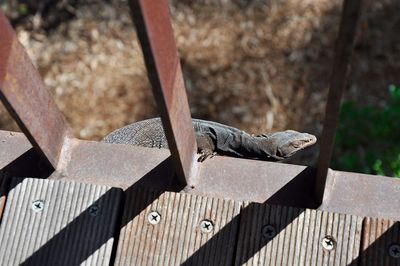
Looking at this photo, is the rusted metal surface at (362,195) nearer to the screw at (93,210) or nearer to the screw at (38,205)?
the screw at (93,210)

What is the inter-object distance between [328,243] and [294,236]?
8 cm

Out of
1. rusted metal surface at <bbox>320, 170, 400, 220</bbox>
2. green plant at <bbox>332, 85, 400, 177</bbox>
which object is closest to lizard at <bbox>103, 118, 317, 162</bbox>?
green plant at <bbox>332, 85, 400, 177</bbox>

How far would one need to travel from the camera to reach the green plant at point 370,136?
4.42 meters

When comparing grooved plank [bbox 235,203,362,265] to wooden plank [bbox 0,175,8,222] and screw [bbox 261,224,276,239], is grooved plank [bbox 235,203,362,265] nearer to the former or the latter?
screw [bbox 261,224,276,239]

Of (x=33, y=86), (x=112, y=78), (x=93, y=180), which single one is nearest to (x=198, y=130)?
(x=93, y=180)

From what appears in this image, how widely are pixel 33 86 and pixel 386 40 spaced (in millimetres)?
5646

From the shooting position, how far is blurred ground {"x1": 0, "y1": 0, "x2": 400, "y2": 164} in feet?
22.6

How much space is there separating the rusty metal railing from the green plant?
1433 millimetres

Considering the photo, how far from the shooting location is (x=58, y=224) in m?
1.98

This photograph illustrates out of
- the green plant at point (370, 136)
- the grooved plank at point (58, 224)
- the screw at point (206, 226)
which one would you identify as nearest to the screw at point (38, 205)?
the grooved plank at point (58, 224)

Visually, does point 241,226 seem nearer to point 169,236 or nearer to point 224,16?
point 169,236

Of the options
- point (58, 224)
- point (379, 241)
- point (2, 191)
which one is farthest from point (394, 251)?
point (2, 191)

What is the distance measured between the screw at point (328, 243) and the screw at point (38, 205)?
653 mm

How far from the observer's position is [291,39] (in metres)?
7.22
